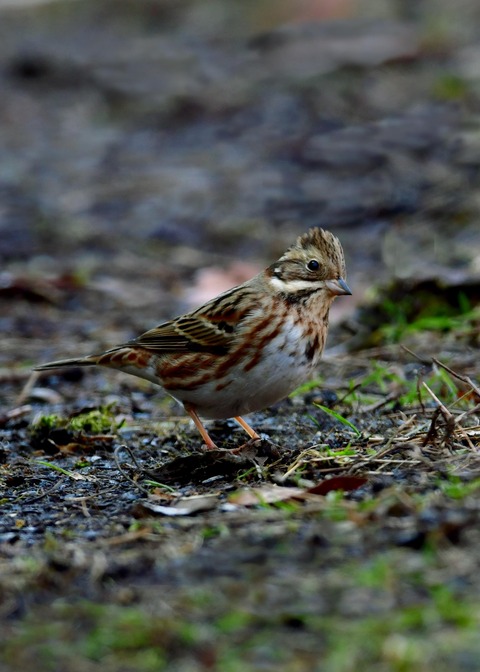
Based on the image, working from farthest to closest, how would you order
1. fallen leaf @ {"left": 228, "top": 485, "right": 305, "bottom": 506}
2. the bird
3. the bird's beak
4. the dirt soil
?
1. the bird's beak
2. the bird
3. fallen leaf @ {"left": 228, "top": 485, "right": 305, "bottom": 506}
4. the dirt soil

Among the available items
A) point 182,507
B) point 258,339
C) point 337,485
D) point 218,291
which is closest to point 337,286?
point 258,339

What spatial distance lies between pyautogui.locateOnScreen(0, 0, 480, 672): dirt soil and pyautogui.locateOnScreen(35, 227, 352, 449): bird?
0.32 m

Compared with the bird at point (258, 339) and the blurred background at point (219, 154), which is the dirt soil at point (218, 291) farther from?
the bird at point (258, 339)

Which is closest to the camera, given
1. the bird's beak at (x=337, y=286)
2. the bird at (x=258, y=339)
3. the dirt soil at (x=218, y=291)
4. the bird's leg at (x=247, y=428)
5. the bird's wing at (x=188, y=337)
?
the dirt soil at (x=218, y=291)

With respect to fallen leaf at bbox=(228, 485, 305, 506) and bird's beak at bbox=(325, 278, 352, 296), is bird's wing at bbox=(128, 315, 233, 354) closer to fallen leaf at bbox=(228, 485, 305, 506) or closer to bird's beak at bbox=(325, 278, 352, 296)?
bird's beak at bbox=(325, 278, 352, 296)

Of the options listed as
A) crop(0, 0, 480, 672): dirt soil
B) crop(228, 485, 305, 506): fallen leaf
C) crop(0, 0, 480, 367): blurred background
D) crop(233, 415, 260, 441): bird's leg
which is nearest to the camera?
crop(0, 0, 480, 672): dirt soil

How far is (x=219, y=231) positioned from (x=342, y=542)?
26.8 feet

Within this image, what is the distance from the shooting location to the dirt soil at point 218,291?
3504mm

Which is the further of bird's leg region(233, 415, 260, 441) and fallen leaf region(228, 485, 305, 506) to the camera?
bird's leg region(233, 415, 260, 441)

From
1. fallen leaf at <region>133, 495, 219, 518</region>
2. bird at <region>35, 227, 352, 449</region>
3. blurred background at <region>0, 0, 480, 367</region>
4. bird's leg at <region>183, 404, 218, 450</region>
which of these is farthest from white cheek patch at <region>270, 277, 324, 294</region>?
blurred background at <region>0, 0, 480, 367</region>

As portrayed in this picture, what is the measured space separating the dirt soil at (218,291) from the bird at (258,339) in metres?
0.32

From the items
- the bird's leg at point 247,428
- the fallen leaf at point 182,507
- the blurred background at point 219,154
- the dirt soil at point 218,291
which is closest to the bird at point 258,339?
the bird's leg at point 247,428

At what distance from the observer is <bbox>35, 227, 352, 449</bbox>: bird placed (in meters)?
5.71

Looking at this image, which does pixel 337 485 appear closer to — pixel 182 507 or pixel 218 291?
pixel 182 507
